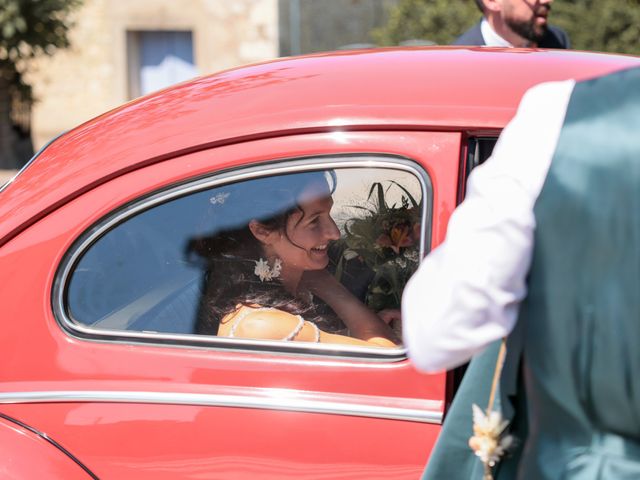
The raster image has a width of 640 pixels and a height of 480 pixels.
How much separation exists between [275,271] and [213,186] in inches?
9.4

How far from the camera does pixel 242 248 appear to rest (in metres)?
2.12

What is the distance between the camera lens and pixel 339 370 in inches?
77.9

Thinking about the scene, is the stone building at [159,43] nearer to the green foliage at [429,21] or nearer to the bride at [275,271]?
the green foliage at [429,21]

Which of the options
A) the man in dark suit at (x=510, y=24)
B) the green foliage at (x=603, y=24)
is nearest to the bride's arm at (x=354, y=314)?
the man in dark suit at (x=510, y=24)

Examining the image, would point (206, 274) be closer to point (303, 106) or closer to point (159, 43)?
point (303, 106)

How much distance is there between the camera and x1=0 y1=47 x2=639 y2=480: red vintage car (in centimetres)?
196

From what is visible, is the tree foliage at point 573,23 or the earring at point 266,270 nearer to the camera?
the earring at point 266,270

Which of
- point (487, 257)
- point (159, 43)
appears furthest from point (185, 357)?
point (159, 43)

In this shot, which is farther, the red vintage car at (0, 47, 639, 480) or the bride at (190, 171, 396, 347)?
the bride at (190, 171, 396, 347)

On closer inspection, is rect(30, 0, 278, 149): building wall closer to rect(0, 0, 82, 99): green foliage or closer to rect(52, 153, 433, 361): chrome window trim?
rect(0, 0, 82, 99): green foliage

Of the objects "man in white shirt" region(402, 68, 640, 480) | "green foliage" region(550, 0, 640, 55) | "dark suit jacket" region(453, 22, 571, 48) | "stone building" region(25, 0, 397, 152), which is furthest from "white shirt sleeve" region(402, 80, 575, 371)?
"stone building" region(25, 0, 397, 152)

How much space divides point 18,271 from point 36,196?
0.18 metres

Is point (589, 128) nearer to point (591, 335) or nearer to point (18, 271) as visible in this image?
point (591, 335)

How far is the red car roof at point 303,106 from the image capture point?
2025 millimetres
